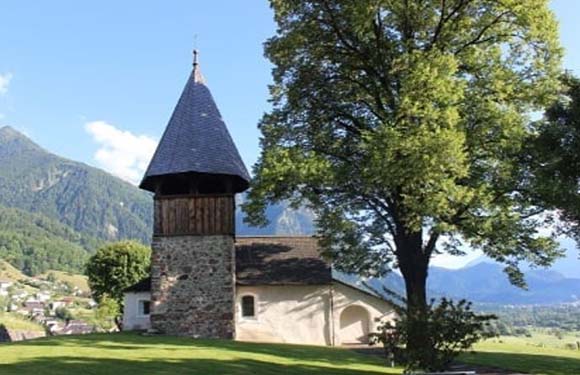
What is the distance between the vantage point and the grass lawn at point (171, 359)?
51.1 feet

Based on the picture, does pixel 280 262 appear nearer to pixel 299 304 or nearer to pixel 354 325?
pixel 299 304

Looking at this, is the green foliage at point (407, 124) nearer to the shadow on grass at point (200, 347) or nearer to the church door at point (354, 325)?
the shadow on grass at point (200, 347)

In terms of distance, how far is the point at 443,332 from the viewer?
14953mm

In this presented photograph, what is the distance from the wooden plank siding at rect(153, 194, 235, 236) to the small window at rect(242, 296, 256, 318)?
3.86m

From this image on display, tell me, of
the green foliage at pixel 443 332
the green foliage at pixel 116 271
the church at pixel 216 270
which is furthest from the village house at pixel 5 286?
the green foliage at pixel 443 332

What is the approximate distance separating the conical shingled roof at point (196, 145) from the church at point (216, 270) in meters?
0.05

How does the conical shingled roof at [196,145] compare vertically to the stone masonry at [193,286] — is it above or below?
above

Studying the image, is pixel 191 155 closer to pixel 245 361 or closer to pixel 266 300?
pixel 266 300

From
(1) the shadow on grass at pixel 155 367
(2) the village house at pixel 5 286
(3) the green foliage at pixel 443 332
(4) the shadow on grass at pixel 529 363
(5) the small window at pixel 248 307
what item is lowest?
(4) the shadow on grass at pixel 529 363

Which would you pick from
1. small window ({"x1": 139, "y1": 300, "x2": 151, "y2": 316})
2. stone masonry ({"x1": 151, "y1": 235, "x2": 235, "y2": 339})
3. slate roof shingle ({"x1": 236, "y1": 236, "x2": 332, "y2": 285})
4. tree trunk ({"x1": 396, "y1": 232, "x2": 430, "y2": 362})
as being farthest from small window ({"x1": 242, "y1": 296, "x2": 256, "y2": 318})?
tree trunk ({"x1": 396, "y1": 232, "x2": 430, "y2": 362})

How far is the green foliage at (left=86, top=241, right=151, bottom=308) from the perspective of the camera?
5053cm

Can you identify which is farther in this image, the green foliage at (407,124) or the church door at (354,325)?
the church door at (354,325)

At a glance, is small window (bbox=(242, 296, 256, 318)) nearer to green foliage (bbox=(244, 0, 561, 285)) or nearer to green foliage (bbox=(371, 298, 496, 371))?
green foliage (bbox=(244, 0, 561, 285))

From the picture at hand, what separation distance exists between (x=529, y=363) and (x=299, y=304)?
12.5m
